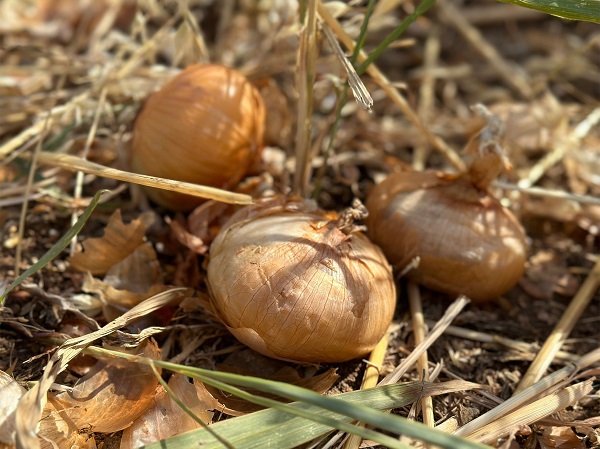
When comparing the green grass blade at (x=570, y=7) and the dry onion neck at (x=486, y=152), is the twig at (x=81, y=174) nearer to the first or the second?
the dry onion neck at (x=486, y=152)

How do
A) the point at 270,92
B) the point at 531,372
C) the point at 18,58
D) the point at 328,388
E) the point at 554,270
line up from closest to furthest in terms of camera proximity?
1. the point at 328,388
2. the point at 531,372
3. the point at 554,270
4. the point at 270,92
5. the point at 18,58

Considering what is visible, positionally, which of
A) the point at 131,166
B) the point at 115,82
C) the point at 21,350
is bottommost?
the point at 21,350

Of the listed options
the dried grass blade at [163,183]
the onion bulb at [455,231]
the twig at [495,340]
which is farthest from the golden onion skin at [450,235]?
the dried grass blade at [163,183]

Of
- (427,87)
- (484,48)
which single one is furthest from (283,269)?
(484,48)

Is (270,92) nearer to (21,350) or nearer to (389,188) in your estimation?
(389,188)

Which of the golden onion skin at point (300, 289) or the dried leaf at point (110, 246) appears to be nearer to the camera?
the golden onion skin at point (300, 289)

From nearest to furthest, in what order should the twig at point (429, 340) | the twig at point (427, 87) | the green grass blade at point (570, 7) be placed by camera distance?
the green grass blade at point (570, 7) → the twig at point (429, 340) → the twig at point (427, 87)

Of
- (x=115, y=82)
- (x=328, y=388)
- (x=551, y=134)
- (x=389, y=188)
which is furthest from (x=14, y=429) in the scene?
(x=551, y=134)
